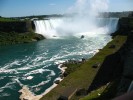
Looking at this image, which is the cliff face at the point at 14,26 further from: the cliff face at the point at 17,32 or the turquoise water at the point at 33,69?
the turquoise water at the point at 33,69

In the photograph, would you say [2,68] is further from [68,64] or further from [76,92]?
[76,92]

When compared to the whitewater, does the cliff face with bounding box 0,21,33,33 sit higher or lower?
higher

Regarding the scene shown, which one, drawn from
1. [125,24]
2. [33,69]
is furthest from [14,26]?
[33,69]

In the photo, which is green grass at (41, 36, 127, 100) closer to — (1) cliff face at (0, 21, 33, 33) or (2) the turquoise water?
(2) the turquoise water

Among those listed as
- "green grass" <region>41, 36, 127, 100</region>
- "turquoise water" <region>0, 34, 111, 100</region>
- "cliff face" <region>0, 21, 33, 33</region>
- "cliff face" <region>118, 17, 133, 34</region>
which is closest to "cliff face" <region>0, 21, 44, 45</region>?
"cliff face" <region>0, 21, 33, 33</region>

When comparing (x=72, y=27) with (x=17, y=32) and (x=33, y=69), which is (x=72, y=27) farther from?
A: (x=33, y=69)

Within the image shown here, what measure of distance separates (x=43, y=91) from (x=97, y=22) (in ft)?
202

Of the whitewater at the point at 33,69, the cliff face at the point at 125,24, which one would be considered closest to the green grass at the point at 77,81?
the whitewater at the point at 33,69

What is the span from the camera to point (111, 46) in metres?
Answer: 40.2

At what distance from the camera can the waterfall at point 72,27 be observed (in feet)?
242

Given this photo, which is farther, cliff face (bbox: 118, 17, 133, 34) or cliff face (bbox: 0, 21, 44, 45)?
cliff face (bbox: 0, 21, 44, 45)

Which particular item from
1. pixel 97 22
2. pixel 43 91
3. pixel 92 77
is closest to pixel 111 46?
pixel 92 77

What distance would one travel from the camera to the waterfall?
73.8 m

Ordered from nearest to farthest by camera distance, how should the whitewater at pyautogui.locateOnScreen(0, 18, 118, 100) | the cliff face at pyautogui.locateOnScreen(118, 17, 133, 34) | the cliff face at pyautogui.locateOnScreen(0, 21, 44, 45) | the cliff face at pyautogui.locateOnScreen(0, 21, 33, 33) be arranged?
the whitewater at pyautogui.locateOnScreen(0, 18, 118, 100) < the cliff face at pyautogui.locateOnScreen(118, 17, 133, 34) < the cliff face at pyautogui.locateOnScreen(0, 21, 44, 45) < the cliff face at pyautogui.locateOnScreen(0, 21, 33, 33)
